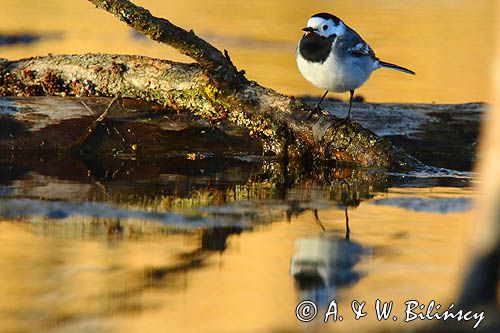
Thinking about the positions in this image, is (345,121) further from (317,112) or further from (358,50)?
(358,50)

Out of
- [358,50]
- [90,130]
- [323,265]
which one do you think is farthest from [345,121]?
[323,265]

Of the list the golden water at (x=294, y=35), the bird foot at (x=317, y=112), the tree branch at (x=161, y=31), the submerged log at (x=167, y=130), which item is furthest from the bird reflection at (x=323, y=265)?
the golden water at (x=294, y=35)

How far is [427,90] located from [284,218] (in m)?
6.67

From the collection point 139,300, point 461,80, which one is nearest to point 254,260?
point 139,300

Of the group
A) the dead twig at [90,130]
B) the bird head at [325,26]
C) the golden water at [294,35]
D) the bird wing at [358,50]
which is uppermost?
the golden water at [294,35]

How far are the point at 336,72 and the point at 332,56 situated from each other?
0.14 metres

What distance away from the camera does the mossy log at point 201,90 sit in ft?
26.5

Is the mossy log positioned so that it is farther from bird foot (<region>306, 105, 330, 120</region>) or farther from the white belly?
the white belly

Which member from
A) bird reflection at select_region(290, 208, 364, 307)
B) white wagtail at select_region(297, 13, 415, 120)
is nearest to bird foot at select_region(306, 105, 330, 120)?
white wagtail at select_region(297, 13, 415, 120)

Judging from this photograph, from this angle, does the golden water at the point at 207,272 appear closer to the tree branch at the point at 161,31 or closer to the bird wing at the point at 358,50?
the bird wing at the point at 358,50

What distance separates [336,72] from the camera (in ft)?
26.4

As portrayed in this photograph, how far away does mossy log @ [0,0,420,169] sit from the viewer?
809 centimetres

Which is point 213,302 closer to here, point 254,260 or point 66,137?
point 254,260

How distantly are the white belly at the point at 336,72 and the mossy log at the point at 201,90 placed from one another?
0.32 m
